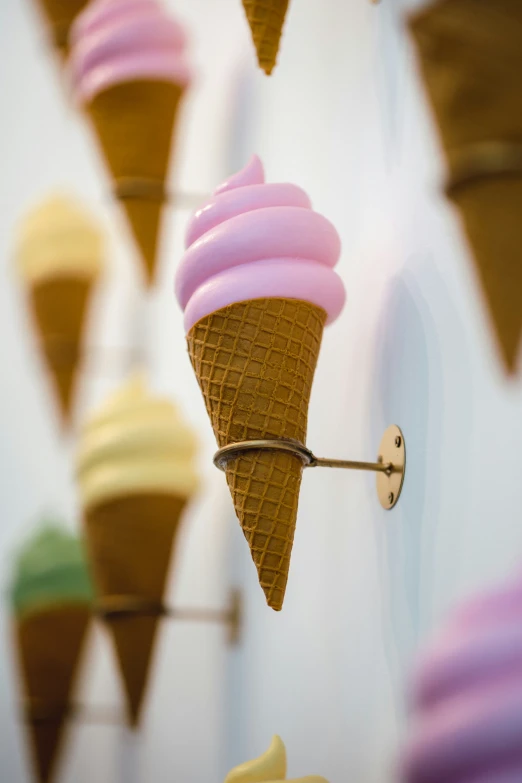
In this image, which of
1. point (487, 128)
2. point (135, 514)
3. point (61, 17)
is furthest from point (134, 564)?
point (61, 17)

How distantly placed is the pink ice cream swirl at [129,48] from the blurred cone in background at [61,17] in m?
0.32

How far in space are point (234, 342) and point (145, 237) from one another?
69 cm

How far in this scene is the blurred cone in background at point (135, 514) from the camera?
1.36 metres

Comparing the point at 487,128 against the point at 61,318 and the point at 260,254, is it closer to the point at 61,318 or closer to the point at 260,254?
the point at 260,254

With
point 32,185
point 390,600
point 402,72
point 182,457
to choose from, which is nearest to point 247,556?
point 182,457

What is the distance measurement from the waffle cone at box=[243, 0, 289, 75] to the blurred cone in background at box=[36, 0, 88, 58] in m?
0.88

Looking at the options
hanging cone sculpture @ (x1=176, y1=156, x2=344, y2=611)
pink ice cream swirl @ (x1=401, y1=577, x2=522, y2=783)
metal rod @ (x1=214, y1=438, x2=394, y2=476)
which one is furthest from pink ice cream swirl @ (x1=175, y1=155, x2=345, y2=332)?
pink ice cream swirl @ (x1=401, y1=577, x2=522, y2=783)

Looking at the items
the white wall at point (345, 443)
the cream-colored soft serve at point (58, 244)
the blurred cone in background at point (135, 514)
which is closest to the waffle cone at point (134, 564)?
the blurred cone in background at point (135, 514)

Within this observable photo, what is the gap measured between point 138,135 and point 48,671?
947mm

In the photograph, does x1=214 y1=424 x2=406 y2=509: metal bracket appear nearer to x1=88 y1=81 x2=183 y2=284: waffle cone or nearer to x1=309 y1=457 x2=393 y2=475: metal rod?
x1=309 y1=457 x2=393 y2=475: metal rod

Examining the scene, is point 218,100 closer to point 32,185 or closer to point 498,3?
point 32,185

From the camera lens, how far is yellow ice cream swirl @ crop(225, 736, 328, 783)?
91 cm

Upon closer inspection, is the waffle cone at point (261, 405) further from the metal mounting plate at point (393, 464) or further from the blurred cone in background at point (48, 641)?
the blurred cone in background at point (48, 641)

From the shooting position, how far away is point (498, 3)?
71 centimetres
